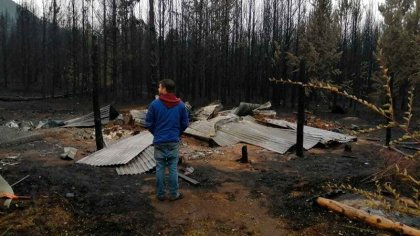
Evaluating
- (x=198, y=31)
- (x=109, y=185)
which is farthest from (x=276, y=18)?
(x=109, y=185)

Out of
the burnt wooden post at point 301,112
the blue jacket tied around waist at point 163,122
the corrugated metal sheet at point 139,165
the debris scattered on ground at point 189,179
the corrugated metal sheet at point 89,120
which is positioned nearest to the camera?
the blue jacket tied around waist at point 163,122

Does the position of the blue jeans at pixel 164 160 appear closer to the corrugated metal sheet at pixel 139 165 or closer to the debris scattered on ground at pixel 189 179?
the debris scattered on ground at pixel 189 179

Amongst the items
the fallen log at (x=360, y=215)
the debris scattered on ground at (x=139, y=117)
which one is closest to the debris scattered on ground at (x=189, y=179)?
the fallen log at (x=360, y=215)

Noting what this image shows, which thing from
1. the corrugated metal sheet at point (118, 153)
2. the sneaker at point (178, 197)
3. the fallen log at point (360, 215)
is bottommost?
the sneaker at point (178, 197)

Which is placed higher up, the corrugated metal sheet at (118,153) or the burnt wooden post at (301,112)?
the burnt wooden post at (301,112)

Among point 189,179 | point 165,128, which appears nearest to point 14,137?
point 189,179

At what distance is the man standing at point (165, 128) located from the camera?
5938 mm

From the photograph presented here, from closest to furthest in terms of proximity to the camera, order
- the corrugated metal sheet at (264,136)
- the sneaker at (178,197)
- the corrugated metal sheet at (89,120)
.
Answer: the sneaker at (178,197) → the corrugated metal sheet at (264,136) → the corrugated metal sheet at (89,120)

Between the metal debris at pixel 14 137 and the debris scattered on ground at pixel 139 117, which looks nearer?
the metal debris at pixel 14 137

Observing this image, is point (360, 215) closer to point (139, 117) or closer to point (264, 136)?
point (264, 136)

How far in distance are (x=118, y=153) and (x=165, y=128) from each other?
313 cm

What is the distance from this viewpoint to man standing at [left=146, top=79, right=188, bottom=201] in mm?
5938

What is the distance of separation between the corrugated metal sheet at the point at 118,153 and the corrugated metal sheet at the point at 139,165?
98mm

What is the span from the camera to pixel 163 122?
5.95 metres
